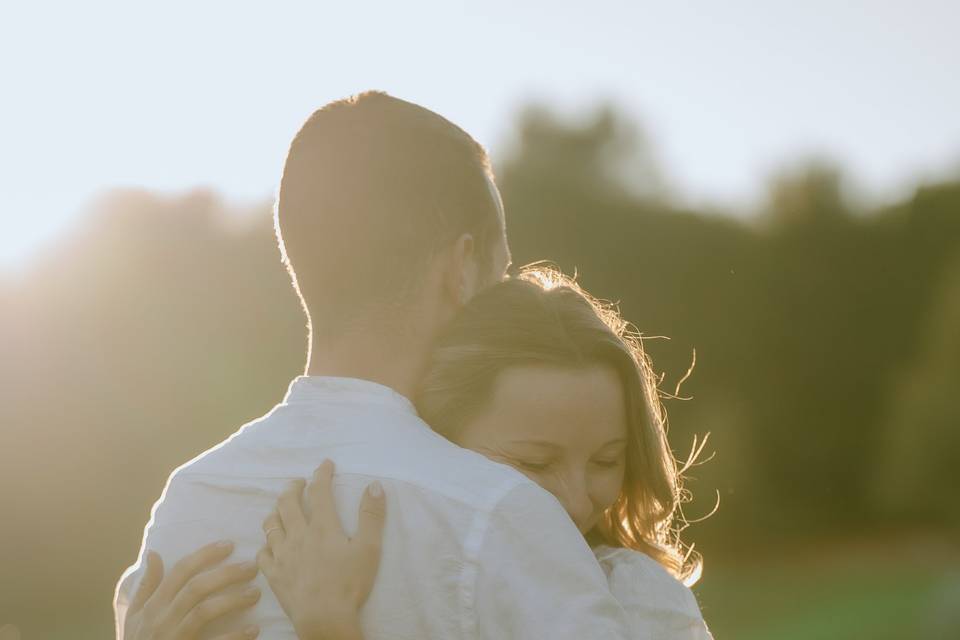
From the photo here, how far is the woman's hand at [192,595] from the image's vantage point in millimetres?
2592

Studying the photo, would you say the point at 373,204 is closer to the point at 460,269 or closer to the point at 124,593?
the point at 460,269

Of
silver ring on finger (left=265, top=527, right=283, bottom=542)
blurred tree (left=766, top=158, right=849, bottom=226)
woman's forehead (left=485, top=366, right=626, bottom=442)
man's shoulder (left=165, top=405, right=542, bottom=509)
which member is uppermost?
man's shoulder (left=165, top=405, right=542, bottom=509)

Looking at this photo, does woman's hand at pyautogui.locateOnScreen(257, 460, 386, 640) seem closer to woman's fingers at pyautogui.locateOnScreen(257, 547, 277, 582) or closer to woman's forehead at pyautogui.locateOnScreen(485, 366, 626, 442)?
woman's fingers at pyautogui.locateOnScreen(257, 547, 277, 582)

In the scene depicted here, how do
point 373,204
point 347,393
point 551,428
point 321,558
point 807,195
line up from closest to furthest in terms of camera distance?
point 321,558, point 347,393, point 373,204, point 551,428, point 807,195

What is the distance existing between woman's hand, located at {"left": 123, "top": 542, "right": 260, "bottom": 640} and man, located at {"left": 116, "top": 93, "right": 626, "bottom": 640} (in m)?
0.03

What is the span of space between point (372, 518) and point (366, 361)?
0.46m

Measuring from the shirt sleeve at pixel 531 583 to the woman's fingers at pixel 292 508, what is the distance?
389 mm

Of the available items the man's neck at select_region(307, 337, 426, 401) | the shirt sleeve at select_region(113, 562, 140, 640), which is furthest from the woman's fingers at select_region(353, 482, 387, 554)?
the shirt sleeve at select_region(113, 562, 140, 640)

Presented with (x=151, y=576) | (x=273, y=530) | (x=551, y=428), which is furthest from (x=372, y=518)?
(x=551, y=428)

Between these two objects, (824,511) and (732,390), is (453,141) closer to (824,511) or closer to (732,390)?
(732,390)

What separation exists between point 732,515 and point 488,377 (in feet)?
72.4

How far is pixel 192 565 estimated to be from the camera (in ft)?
8.68

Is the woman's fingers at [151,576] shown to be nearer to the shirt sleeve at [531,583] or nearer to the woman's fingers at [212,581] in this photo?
the woman's fingers at [212,581]

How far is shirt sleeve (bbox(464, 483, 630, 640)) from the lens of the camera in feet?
7.75
